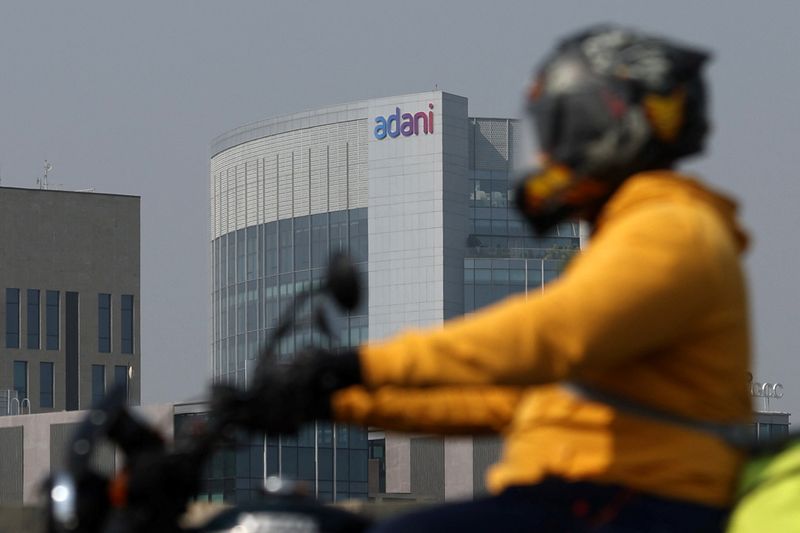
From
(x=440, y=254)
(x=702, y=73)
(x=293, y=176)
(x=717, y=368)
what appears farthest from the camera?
(x=293, y=176)

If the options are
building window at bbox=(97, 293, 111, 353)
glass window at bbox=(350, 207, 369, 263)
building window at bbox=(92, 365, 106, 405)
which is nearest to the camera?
building window at bbox=(92, 365, 106, 405)

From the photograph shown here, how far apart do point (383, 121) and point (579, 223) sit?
15560 cm

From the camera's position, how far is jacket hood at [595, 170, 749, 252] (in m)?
3.69

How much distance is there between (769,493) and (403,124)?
154m

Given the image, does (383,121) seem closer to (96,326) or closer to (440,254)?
(440,254)

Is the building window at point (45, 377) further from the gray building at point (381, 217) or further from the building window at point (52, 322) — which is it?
the gray building at point (381, 217)

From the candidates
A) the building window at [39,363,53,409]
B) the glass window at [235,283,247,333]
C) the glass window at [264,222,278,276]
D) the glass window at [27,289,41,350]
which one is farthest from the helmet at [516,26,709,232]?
the glass window at [235,283,247,333]

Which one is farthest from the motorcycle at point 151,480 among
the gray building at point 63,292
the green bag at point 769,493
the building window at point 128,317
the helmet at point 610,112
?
the building window at point 128,317

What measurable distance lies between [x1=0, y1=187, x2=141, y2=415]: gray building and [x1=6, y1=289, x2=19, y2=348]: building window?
0.06m

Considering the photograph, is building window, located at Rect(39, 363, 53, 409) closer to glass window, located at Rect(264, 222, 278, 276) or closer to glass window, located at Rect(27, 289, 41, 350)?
glass window, located at Rect(27, 289, 41, 350)

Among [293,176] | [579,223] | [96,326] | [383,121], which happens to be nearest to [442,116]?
[383,121]

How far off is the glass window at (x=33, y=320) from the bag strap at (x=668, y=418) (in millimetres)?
127059

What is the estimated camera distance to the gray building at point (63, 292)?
12838 centimetres

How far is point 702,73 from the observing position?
3926 mm
